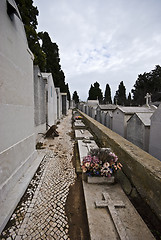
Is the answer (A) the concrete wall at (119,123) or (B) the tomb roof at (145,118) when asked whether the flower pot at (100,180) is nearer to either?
(B) the tomb roof at (145,118)

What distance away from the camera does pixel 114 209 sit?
6.59 ft

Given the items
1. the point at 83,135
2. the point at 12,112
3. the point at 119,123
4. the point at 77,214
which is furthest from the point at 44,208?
the point at 119,123

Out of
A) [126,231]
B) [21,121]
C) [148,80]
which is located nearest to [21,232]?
[126,231]

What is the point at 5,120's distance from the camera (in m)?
2.48

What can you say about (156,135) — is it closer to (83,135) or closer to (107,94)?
(83,135)

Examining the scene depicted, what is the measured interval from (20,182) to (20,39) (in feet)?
12.3

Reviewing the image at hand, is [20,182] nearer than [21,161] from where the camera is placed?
Yes

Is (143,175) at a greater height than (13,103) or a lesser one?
lesser

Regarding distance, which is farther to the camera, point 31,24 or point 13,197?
point 31,24

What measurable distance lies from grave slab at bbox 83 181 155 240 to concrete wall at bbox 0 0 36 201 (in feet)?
5.88

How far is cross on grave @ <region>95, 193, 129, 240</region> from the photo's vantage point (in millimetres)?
1623

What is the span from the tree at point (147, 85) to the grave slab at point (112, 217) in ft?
139

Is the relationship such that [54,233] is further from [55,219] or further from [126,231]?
[126,231]

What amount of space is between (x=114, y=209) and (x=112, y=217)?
6.1 inches
